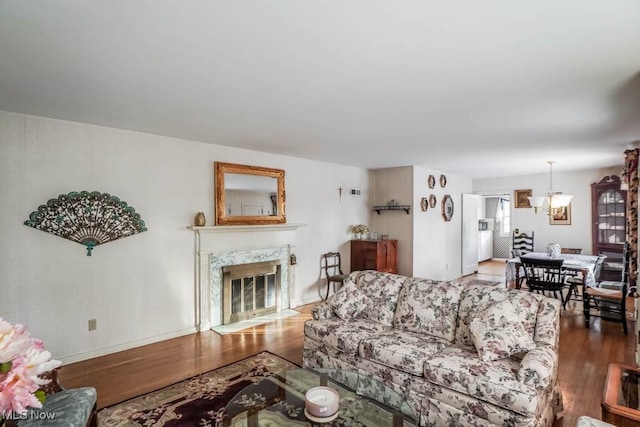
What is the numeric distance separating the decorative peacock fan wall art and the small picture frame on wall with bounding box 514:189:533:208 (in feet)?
26.3

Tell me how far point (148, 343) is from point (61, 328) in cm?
87

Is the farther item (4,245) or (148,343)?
(148,343)

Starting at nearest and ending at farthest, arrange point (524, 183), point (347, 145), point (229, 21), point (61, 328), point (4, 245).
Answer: point (229, 21) → point (4, 245) → point (61, 328) → point (347, 145) → point (524, 183)

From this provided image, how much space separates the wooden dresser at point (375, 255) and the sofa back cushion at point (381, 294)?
7.94ft

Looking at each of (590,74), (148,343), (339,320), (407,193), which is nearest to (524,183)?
(407,193)

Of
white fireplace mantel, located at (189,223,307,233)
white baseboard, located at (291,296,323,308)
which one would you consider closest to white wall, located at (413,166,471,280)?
white baseboard, located at (291,296,323,308)

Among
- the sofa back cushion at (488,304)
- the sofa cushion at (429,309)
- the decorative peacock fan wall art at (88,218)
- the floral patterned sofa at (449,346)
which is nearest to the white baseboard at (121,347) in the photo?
the decorative peacock fan wall art at (88,218)

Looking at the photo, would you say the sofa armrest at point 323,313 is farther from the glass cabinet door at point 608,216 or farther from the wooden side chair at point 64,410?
the glass cabinet door at point 608,216

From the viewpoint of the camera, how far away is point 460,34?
1715 mm

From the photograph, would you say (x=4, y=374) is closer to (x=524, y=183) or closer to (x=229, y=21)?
(x=229, y=21)

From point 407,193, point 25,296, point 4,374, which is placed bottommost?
point 25,296

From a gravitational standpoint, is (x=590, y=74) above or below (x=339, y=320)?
above

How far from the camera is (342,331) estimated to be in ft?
9.19

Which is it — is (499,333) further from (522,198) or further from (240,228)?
(522,198)
